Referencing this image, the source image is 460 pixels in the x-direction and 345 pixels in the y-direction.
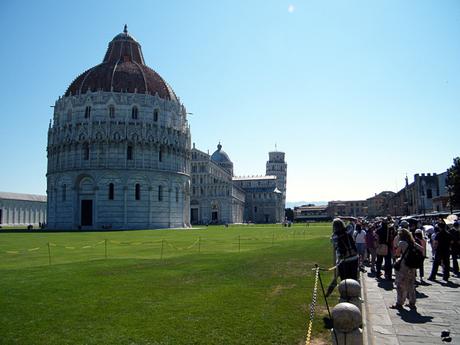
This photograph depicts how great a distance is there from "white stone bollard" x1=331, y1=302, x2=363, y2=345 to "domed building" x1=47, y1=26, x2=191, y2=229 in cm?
6633

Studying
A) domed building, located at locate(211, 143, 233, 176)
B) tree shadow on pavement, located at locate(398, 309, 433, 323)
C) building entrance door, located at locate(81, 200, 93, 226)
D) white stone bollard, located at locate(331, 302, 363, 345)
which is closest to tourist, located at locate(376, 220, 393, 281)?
tree shadow on pavement, located at locate(398, 309, 433, 323)

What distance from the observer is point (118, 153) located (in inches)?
2820

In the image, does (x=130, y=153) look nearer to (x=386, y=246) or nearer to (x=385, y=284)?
(x=386, y=246)

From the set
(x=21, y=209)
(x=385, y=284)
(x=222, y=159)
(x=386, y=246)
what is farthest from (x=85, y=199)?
(x=222, y=159)

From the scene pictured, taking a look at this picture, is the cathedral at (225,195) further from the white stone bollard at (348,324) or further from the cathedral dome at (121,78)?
the white stone bollard at (348,324)

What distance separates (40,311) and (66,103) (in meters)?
71.6

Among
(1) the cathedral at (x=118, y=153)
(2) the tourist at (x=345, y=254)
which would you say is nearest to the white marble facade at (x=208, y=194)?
(1) the cathedral at (x=118, y=153)

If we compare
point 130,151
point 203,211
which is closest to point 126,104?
point 130,151

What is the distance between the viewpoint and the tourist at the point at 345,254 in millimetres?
11508

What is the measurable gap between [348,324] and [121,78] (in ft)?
247

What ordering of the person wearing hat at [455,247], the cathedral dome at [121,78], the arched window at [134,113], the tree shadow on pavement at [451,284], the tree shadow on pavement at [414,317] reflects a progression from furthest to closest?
the cathedral dome at [121,78], the arched window at [134,113], the person wearing hat at [455,247], the tree shadow on pavement at [451,284], the tree shadow on pavement at [414,317]

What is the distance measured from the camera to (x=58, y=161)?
74500 mm

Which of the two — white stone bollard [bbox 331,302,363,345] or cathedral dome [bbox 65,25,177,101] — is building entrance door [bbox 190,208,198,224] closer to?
cathedral dome [bbox 65,25,177,101]

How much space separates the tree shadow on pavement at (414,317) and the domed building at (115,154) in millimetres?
62995
